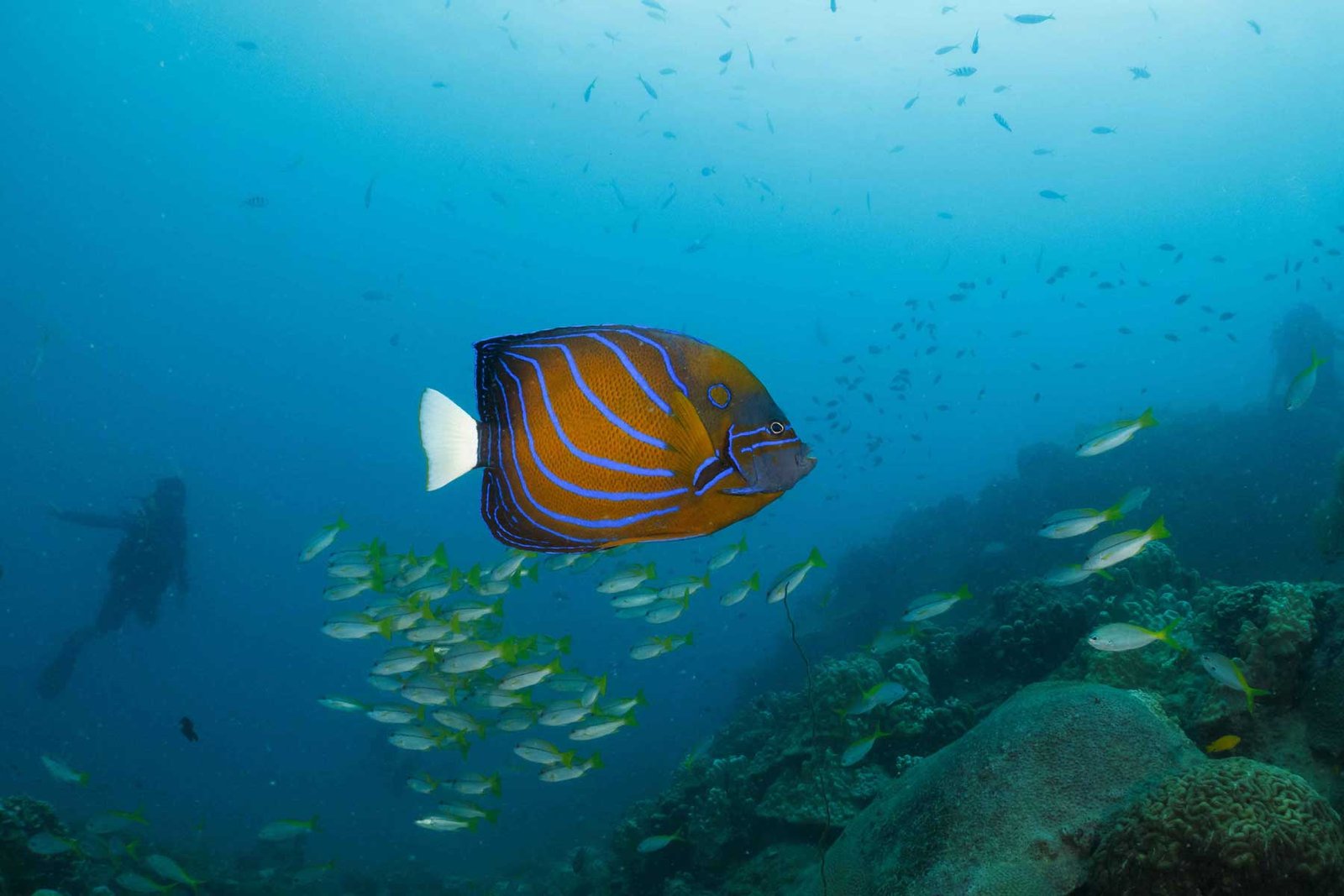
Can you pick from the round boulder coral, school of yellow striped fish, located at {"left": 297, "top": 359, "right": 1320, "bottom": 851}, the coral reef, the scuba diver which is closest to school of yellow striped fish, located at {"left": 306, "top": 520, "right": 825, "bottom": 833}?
school of yellow striped fish, located at {"left": 297, "top": 359, "right": 1320, "bottom": 851}

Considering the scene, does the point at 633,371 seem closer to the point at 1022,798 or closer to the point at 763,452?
the point at 763,452

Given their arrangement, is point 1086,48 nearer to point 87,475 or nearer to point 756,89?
point 756,89

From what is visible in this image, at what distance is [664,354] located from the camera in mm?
1163

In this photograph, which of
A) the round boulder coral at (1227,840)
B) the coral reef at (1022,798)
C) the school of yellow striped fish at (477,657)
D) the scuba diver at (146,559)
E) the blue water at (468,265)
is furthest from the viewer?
the blue water at (468,265)

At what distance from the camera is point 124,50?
75250 millimetres

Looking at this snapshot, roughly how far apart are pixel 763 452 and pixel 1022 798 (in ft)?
12.1

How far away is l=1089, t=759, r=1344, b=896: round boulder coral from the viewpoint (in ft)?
9.02

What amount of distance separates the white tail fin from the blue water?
17.0 metres

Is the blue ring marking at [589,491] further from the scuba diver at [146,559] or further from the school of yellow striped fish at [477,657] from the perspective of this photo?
the scuba diver at [146,559]

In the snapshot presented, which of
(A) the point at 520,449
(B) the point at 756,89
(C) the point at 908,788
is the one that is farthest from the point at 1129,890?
(B) the point at 756,89

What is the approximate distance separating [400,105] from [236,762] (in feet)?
237

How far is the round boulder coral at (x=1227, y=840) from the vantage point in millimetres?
2748

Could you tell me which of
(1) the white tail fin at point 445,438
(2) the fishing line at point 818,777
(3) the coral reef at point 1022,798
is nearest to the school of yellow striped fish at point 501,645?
(2) the fishing line at point 818,777

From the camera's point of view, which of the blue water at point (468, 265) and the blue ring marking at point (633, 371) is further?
the blue water at point (468, 265)
